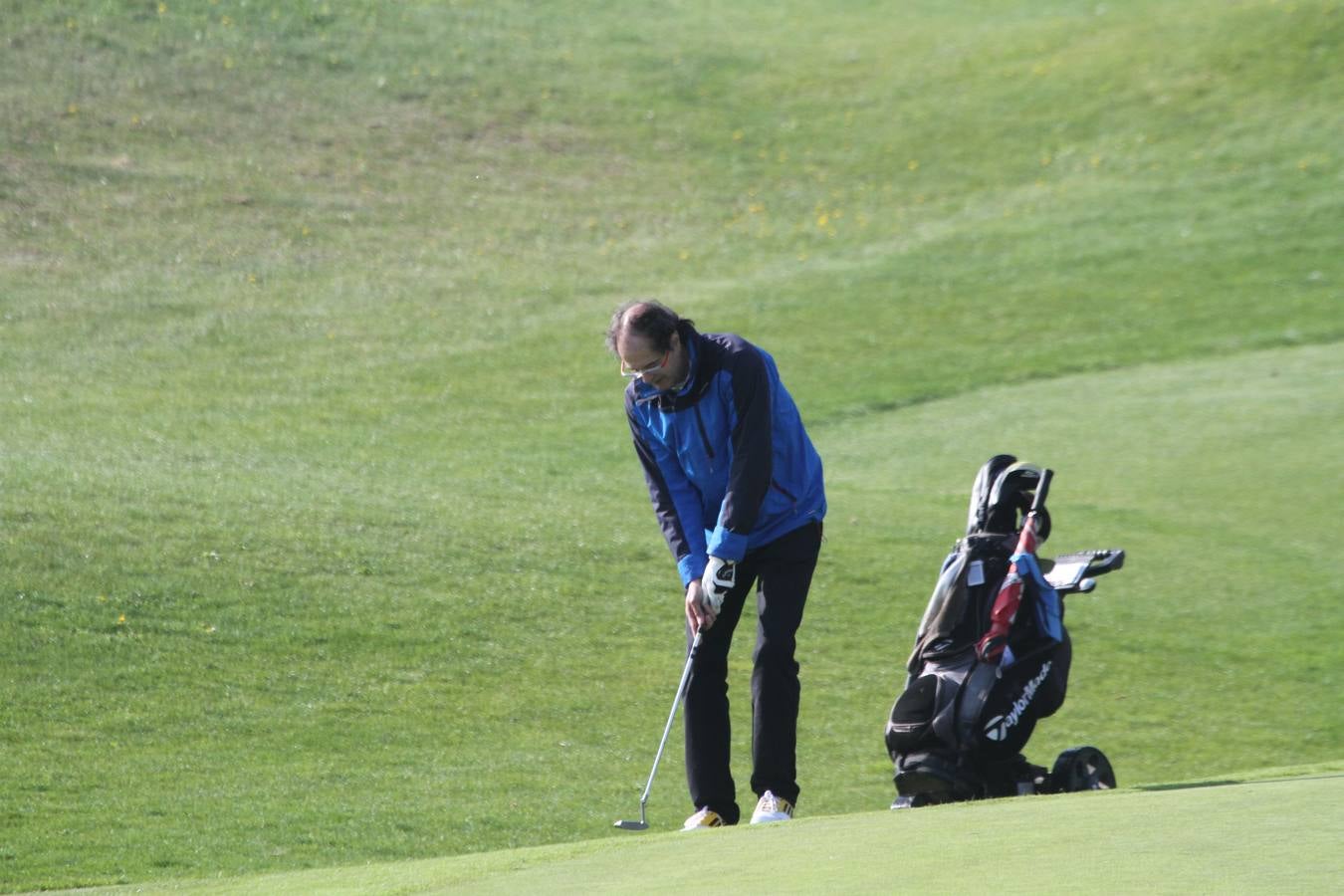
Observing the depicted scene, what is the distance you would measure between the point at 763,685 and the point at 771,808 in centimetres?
45

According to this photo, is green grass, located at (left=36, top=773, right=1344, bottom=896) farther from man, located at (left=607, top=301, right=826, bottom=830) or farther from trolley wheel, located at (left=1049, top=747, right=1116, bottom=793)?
trolley wheel, located at (left=1049, top=747, right=1116, bottom=793)

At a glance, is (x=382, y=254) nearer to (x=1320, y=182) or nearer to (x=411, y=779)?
(x=1320, y=182)

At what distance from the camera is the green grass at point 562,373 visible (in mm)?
9156

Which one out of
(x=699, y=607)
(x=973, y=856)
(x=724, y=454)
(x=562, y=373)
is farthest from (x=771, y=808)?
(x=562, y=373)

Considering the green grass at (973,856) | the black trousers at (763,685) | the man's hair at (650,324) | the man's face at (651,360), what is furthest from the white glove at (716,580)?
the green grass at (973,856)

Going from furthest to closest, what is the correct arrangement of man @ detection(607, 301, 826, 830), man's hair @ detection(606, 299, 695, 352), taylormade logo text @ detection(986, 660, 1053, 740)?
taylormade logo text @ detection(986, 660, 1053, 740)
man @ detection(607, 301, 826, 830)
man's hair @ detection(606, 299, 695, 352)

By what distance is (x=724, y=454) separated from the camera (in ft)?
22.4

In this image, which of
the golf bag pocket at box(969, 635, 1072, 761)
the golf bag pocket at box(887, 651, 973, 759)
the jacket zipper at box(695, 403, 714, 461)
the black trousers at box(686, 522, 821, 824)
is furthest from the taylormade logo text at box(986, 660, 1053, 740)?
the jacket zipper at box(695, 403, 714, 461)

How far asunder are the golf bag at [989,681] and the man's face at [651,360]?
1.71 meters

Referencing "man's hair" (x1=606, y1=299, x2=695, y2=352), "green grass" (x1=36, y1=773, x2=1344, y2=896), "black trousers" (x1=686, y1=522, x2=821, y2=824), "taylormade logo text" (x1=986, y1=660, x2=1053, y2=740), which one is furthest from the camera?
"taylormade logo text" (x1=986, y1=660, x2=1053, y2=740)

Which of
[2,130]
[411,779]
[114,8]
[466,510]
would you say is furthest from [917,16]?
[411,779]

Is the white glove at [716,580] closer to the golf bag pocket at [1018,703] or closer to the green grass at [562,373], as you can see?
the golf bag pocket at [1018,703]

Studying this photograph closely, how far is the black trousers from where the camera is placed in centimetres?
685

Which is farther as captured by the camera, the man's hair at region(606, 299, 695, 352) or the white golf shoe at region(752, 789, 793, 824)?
the white golf shoe at region(752, 789, 793, 824)
